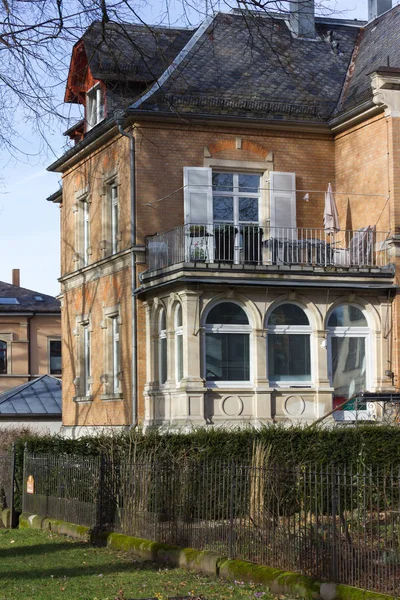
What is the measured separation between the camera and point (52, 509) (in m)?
19.4

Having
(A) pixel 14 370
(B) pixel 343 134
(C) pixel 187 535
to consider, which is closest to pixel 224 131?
(B) pixel 343 134

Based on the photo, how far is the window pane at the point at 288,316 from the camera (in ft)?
76.1

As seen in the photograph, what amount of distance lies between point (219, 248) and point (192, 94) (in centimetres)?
454

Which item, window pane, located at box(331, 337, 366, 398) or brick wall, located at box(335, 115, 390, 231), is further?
brick wall, located at box(335, 115, 390, 231)

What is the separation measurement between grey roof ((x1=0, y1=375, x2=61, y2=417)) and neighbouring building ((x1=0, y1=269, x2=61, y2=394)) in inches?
571

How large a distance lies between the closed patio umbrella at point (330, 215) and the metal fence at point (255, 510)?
841cm

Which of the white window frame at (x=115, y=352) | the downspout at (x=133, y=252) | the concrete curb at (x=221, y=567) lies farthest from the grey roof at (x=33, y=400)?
the concrete curb at (x=221, y=567)

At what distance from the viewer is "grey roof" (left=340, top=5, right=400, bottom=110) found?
25.6 meters

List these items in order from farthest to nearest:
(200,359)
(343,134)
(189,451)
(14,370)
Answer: (14,370) → (343,134) → (200,359) → (189,451)

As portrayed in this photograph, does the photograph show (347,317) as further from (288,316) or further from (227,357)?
(227,357)

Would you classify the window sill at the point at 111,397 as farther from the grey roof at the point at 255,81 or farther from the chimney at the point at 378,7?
the chimney at the point at 378,7

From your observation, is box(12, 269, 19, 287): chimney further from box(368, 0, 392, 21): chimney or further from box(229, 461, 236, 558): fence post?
box(229, 461, 236, 558): fence post

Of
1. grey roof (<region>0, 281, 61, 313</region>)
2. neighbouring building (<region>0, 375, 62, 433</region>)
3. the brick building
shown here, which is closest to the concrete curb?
the brick building

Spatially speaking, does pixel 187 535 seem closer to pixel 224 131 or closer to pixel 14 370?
pixel 224 131
